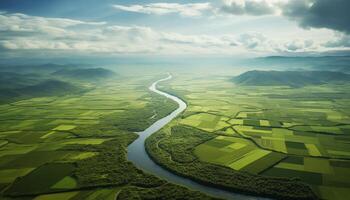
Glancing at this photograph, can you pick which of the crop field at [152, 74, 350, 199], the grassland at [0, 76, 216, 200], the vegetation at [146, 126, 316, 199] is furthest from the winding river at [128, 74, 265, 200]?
the crop field at [152, 74, 350, 199]

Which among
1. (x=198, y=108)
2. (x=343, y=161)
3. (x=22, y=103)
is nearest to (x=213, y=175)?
(x=343, y=161)

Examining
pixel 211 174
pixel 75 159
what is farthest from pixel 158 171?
pixel 75 159

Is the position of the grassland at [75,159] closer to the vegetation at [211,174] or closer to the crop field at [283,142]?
the vegetation at [211,174]

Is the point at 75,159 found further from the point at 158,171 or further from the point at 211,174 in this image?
the point at 211,174

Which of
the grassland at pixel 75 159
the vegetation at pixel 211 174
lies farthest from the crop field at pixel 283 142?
the grassland at pixel 75 159

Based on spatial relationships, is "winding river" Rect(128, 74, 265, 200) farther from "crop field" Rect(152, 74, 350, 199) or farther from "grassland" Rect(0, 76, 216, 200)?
"crop field" Rect(152, 74, 350, 199)

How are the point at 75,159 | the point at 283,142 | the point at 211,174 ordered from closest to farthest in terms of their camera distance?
1. the point at 211,174
2. the point at 75,159
3. the point at 283,142

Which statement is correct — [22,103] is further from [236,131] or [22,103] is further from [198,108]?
[236,131]
